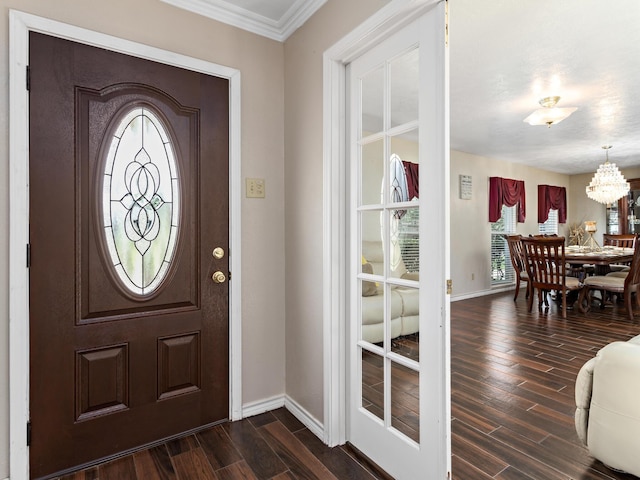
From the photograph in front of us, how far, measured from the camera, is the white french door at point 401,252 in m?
1.42

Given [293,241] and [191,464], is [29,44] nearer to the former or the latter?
[293,241]

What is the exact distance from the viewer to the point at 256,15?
84.4 inches

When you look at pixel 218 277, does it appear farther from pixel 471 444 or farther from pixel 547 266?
pixel 547 266

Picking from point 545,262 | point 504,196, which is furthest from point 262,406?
point 504,196

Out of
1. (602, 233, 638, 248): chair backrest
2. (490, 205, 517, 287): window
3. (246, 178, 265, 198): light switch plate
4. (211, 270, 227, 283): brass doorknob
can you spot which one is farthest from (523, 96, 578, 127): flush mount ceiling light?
(602, 233, 638, 248): chair backrest

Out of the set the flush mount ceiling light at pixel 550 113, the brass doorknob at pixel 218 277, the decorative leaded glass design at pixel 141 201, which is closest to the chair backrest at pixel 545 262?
the flush mount ceiling light at pixel 550 113

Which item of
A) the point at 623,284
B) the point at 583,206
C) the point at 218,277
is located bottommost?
the point at 623,284

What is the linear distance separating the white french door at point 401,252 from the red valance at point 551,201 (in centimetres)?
723

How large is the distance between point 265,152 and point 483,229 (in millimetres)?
5394

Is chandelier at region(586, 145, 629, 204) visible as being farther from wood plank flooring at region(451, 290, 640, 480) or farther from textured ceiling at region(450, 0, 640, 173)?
wood plank flooring at region(451, 290, 640, 480)

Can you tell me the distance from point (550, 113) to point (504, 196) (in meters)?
3.45

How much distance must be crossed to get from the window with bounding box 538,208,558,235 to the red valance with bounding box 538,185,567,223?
88 mm

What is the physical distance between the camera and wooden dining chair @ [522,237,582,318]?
4.74m

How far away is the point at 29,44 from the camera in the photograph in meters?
1.62
